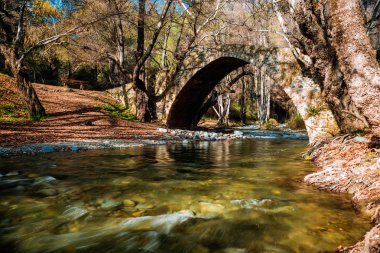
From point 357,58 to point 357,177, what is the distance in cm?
155

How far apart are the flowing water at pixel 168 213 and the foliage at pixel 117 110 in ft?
34.9

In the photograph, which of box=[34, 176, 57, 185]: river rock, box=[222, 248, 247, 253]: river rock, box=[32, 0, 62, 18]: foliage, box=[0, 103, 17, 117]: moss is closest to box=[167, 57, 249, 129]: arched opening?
box=[0, 103, 17, 117]: moss

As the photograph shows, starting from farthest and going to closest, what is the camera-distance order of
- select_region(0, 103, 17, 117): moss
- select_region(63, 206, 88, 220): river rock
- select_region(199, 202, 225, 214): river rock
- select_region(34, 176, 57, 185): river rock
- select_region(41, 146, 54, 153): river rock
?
select_region(0, 103, 17, 117): moss → select_region(41, 146, 54, 153): river rock → select_region(34, 176, 57, 185): river rock → select_region(199, 202, 225, 214): river rock → select_region(63, 206, 88, 220): river rock

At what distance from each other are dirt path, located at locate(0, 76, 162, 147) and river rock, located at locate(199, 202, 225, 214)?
602cm

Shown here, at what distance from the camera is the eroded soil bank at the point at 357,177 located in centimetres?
235

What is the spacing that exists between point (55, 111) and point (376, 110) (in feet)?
42.8

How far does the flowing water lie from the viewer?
2107 mm

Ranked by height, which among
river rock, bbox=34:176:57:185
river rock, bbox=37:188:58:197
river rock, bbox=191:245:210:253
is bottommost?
river rock, bbox=191:245:210:253

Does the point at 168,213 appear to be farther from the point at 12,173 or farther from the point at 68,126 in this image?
the point at 68,126

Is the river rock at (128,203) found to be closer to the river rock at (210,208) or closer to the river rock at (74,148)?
the river rock at (210,208)

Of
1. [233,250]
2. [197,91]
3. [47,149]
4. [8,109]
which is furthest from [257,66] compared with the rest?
[8,109]

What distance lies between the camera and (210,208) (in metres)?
2.88

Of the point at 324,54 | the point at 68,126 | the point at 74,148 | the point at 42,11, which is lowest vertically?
the point at 74,148

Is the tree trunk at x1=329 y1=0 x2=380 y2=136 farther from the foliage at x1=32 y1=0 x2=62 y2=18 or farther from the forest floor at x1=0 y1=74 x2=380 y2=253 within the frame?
the foliage at x1=32 y1=0 x2=62 y2=18
